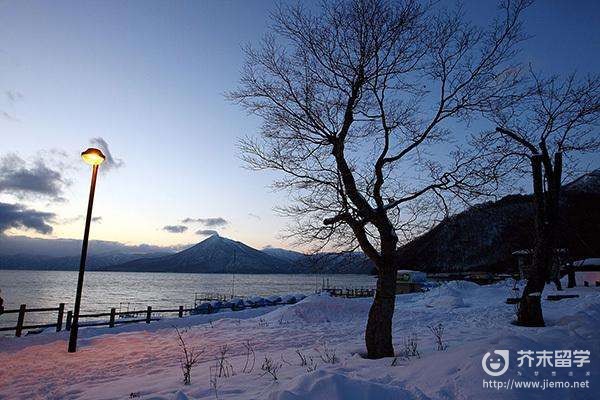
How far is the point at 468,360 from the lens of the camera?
5.15 meters

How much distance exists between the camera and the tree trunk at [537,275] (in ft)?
39.0

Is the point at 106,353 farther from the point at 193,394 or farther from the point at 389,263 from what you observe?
the point at 389,263

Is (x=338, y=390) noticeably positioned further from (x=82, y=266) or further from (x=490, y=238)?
(x=490, y=238)

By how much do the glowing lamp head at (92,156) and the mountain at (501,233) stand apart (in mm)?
10043

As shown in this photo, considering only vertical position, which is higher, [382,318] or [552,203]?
[552,203]

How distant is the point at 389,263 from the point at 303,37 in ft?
19.3

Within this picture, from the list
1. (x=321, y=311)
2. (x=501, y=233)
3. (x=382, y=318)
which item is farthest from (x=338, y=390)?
(x=501, y=233)

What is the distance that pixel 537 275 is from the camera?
11992mm

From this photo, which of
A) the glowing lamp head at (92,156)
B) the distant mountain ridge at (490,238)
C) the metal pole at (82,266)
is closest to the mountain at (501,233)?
the distant mountain ridge at (490,238)

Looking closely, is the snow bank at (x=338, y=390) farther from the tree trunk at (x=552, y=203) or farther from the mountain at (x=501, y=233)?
the tree trunk at (x=552, y=203)

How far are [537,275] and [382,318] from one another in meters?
7.25

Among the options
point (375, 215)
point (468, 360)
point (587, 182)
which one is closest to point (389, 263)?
point (375, 215)

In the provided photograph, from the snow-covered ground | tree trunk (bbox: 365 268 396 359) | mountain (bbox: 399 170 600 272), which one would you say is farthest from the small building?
tree trunk (bbox: 365 268 396 359)

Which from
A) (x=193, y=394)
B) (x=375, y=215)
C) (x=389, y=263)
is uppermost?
(x=375, y=215)
